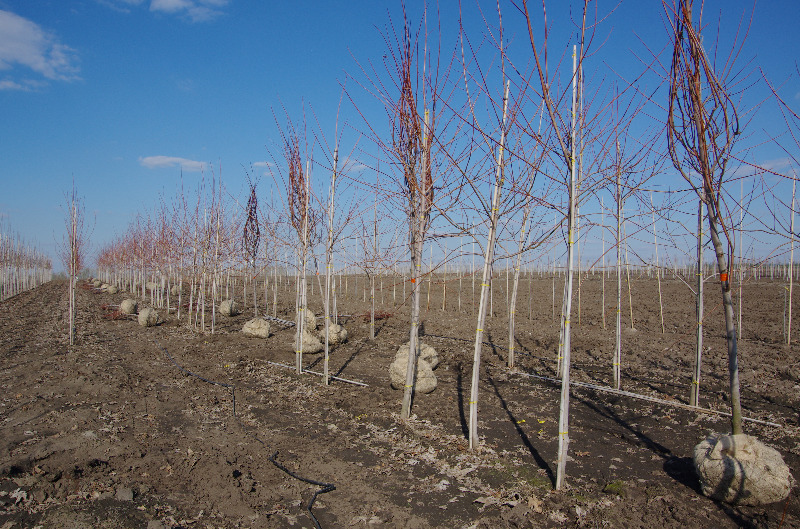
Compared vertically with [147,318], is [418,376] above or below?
above

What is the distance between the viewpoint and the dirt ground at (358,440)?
3627 millimetres

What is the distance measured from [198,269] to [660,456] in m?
13.0

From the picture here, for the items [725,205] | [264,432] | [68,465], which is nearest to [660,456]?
[725,205]

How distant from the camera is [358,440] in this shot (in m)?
5.20

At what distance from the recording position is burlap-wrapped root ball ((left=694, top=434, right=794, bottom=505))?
11.3 ft

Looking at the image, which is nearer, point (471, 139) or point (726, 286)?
point (726, 286)

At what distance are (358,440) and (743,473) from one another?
11.9ft

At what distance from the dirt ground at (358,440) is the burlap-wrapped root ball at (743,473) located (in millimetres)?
118

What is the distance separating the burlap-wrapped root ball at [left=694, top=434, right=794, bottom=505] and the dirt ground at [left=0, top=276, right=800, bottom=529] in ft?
0.39

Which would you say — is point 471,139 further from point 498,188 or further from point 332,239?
point 332,239

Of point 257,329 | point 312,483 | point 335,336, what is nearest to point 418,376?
point 312,483

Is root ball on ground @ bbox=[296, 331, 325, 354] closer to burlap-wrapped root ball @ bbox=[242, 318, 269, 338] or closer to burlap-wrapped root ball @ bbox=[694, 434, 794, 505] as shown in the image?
burlap-wrapped root ball @ bbox=[242, 318, 269, 338]

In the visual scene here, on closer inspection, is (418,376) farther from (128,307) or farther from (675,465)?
(128,307)

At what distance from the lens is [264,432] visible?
17.9 feet
